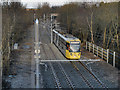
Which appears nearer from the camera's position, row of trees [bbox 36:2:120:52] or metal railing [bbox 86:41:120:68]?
metal railing [bbox 86:41:120:68]

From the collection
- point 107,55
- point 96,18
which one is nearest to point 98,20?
point 96,18

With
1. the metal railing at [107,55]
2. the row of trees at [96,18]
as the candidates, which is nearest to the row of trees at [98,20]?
the row of trees at [96,18]

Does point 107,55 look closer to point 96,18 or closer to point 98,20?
point 96,18

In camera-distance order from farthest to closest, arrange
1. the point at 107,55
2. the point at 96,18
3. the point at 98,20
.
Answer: the point at 98,20 < the point at 96,18 < the point at 107,55

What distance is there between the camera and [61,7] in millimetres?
30609

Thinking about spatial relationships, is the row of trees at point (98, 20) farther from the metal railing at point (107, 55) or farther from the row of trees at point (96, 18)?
the metal railing at point (107, 55)

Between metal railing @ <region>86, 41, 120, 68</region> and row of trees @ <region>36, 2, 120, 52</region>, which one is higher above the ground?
row of trees @ <region>36, 2, 120, 52</region>

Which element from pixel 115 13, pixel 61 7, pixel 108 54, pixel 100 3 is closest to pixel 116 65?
pixel 108 54

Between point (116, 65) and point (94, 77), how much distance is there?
373cm

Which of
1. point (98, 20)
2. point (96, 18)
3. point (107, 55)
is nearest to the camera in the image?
point (107, 55)

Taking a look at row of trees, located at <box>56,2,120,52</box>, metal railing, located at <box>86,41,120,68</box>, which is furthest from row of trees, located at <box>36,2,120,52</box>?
metal railing, located at <box>86,41,120,68</box>

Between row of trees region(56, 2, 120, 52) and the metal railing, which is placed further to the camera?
row of trees region(56, 2, 120, 52)

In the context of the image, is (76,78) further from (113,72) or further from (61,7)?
(61,7)

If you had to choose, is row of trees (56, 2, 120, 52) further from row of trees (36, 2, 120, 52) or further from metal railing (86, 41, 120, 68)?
metal railing (86, 41, 120, 68)
